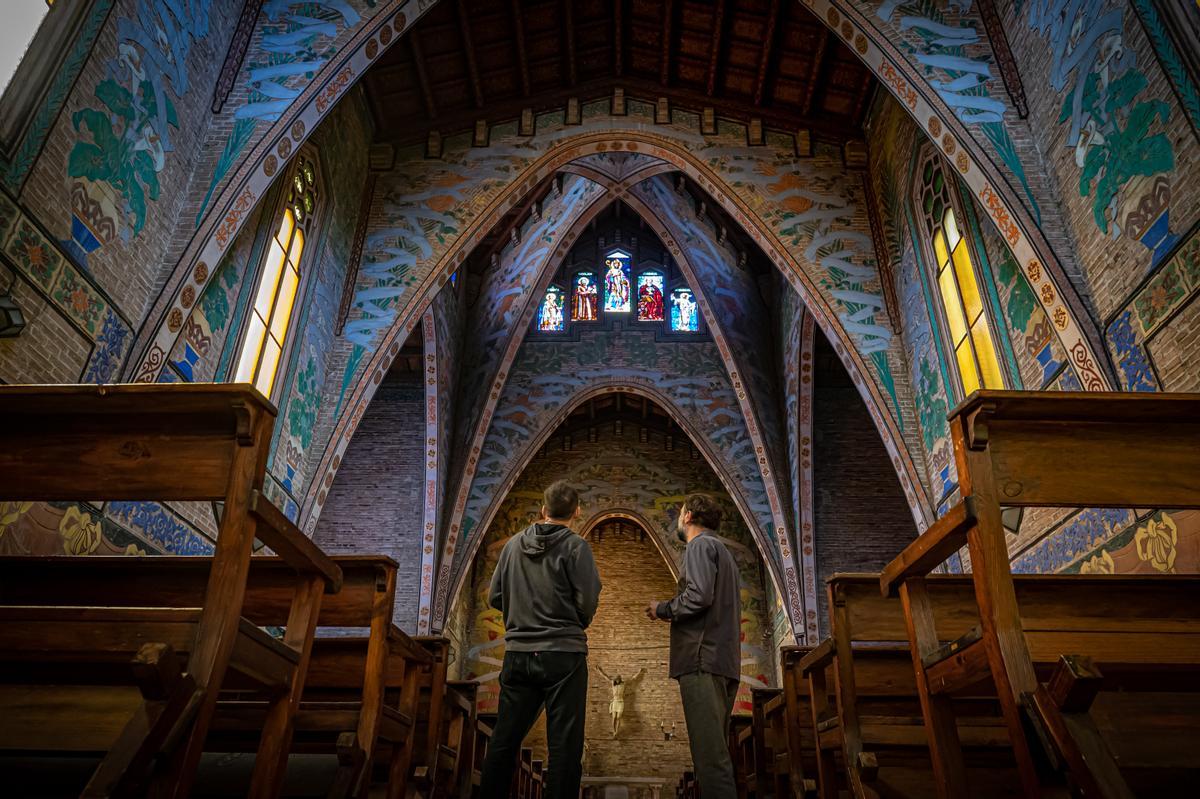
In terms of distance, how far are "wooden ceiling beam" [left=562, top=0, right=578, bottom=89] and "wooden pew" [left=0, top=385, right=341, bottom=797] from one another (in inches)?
393

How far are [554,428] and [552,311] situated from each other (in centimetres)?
266

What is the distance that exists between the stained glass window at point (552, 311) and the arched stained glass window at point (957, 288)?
852 centimetres

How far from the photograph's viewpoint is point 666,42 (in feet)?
38.6

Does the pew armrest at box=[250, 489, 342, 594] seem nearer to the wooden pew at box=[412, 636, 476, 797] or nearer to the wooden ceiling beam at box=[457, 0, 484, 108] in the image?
the wooden pew at box=[412, 636, 476, 797]

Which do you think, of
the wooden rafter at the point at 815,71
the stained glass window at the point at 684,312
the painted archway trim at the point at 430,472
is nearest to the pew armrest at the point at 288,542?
the wooden rafter at the point at 815,71

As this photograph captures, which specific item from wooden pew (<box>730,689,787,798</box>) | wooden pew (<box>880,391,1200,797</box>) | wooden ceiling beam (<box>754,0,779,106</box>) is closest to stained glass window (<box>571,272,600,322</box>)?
wooden ceiling beam (<box>754,0,779,106</box>)

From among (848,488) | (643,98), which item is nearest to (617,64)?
(643,98)

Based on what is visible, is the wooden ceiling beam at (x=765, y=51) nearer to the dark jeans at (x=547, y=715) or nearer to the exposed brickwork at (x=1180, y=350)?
the exposed brickwork at (x=1180, y=350)

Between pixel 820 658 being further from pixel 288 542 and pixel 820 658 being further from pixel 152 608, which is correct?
pixel 152 608

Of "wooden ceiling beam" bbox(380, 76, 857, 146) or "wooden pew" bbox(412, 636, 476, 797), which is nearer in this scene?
"wooden pew" bbox(412, 636, 476, 797)

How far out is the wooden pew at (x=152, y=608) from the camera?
2.53 metres

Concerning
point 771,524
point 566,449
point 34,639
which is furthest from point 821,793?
point 566,449

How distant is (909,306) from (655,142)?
4.47 metres

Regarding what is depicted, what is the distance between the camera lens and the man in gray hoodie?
11.3 feet
